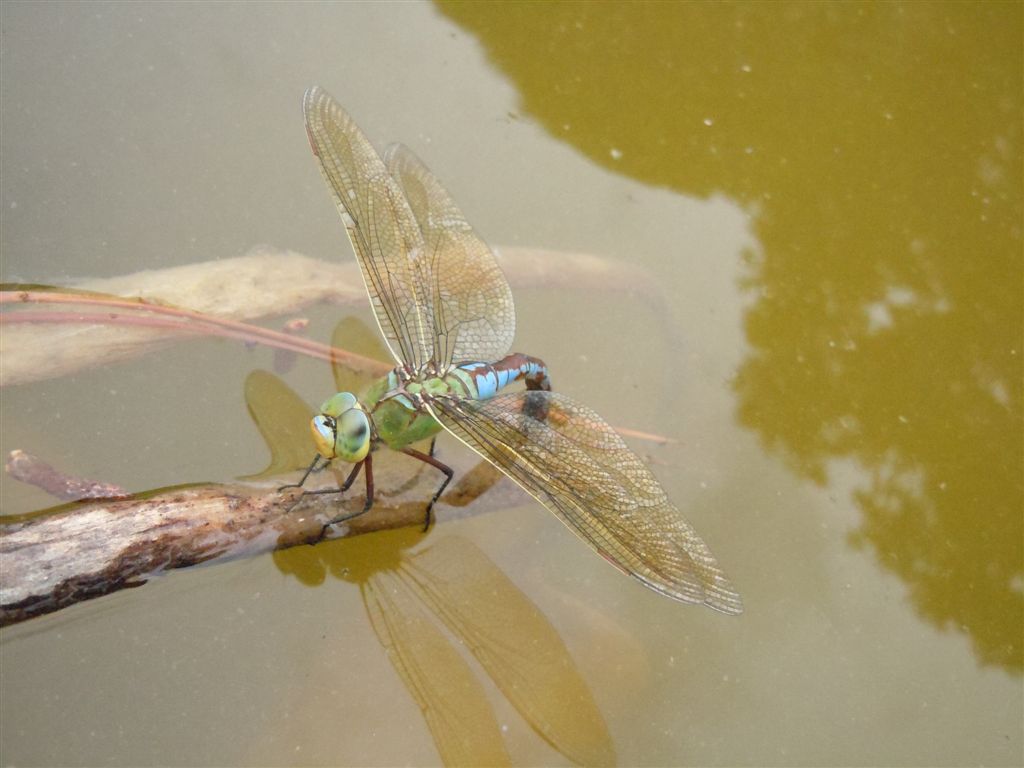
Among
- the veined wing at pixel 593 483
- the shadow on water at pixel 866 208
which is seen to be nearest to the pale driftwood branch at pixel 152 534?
the veined wing at pixel 593 483

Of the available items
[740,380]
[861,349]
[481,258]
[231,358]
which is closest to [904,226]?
[861,349]

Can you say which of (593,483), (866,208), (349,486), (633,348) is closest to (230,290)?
(349,486)

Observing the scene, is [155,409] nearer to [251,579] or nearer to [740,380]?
[251,579]

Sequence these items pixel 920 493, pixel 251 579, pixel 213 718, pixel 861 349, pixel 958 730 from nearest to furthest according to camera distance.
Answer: pixel 213 718
pixel 251 579
pixel 958 730
pixel 920 493
pixel 861 349

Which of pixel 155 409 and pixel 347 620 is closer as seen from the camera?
pixel 347 620

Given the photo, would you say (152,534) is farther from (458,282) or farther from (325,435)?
(458,282)

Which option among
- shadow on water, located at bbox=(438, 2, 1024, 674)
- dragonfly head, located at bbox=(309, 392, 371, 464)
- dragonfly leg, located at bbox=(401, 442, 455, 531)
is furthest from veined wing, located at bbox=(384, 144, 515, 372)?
shadow on water, located at bbox=(438, 2, 1024, 674)

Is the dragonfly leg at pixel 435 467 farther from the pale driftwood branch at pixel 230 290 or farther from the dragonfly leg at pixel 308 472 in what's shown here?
the pale driftwood branch at pixel 230 290

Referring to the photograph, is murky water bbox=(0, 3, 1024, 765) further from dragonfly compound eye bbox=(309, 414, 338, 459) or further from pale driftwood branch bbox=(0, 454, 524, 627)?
dragonfly compound eye bbox=(309, 414, 338, 459)
